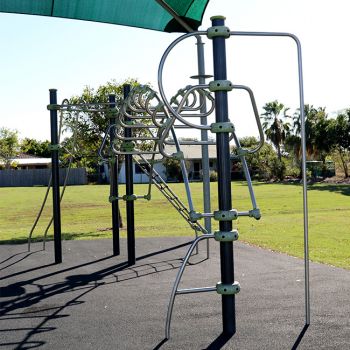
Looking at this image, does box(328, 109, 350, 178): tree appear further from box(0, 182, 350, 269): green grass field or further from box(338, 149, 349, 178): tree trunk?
box(0, 182, 350, 269): green grass field

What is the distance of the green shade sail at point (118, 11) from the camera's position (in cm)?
770

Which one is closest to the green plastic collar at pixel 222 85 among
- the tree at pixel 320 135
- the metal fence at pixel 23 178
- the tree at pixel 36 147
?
the tree at pixel 320 135

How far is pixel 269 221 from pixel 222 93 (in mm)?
11442

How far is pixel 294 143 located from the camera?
4688 centimetres

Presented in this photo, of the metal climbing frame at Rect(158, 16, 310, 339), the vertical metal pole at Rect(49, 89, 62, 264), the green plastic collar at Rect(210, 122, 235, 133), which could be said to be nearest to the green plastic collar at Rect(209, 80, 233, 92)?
the metal climbing frame at Rect(158, 16, 310, 339)

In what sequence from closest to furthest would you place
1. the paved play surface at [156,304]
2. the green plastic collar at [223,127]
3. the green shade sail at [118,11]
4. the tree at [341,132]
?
the paved play surface at [156,304]
the green plastic collar at [223,127]
the green shade sail at [118,11]
the tree at [341,132]

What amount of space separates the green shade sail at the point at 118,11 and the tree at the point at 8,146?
54.6 meters

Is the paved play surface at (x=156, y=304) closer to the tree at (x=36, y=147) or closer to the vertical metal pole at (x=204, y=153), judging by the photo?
the vertical metal pole at (x=204, y=153)

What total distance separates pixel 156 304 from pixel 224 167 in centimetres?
157

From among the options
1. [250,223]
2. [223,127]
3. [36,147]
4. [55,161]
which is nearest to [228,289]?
[223,127]

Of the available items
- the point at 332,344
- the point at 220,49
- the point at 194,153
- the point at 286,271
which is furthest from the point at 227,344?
the point at 194,153

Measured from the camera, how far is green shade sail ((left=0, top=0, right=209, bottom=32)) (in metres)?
7.70

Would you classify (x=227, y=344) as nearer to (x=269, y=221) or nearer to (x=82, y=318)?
(x=82, y=318)

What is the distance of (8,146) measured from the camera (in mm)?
61781
